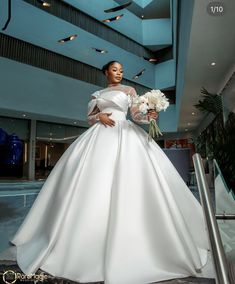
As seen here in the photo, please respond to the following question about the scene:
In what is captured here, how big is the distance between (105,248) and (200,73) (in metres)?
6.60

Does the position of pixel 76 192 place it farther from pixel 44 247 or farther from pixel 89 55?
pixel 89 55

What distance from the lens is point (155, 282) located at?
1148 mm

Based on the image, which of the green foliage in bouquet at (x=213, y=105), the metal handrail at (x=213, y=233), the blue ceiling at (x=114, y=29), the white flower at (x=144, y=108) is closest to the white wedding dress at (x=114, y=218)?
the white flower at (x=144, y=108)

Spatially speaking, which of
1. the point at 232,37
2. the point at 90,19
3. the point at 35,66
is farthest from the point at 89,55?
the point at 232,37

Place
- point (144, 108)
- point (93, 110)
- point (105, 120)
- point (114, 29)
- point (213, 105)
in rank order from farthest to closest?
point (114, 29) → point (213, 105) → point (93, 110) → point (105, 120) → point (144, 108)

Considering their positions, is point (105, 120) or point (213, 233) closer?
point (213, 233)

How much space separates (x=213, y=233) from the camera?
0.87 metres

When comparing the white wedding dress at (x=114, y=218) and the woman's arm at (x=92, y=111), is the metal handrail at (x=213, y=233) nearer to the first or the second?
the white wedding dress at (x=114, y=218)

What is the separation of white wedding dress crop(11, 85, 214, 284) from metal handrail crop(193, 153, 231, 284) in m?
0.31

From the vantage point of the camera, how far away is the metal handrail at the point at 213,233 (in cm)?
75

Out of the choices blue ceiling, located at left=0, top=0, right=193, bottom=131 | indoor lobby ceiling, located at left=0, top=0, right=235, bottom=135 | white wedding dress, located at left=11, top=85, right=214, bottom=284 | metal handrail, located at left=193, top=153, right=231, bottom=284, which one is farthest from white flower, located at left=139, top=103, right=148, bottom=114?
blue ceiling, located at left=0, top=0, right=193, bottom=131

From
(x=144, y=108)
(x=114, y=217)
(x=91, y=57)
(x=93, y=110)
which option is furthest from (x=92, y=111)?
(x=91, y=57)

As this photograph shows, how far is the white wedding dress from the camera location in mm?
1213

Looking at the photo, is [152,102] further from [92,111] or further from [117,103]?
[92,111]
